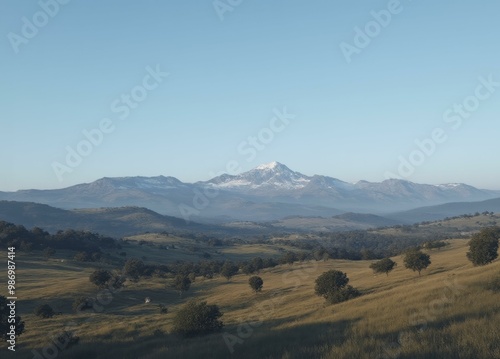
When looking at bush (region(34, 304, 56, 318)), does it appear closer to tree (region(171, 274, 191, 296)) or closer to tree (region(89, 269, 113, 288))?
tree (region(89, 269, 113, 288))

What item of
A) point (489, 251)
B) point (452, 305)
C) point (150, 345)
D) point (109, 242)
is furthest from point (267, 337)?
point (109, 242)

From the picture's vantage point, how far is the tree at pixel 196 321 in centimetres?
2492

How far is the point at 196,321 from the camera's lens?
2533 cm

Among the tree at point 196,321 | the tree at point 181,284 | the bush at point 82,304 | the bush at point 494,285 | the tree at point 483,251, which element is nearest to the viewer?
the bush at point 494,285

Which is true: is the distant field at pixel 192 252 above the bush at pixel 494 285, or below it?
below

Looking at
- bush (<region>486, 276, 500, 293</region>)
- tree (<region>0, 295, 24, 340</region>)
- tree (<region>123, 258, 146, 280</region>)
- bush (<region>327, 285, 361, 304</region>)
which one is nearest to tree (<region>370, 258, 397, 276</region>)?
bush (<region>327, 285, 361, 304</region>)

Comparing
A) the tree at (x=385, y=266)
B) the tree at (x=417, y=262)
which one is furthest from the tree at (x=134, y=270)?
the tree at (x=417, y=262)

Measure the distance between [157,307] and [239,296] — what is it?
13460mm

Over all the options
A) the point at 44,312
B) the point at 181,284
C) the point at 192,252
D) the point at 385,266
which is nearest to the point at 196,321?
the point at 44,312

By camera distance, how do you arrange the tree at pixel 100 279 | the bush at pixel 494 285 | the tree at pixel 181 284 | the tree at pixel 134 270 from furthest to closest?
the tree at pixel 134 270, the tree at pixel 181 284, the tree at pixel 100 279, the bush at pixel 494 285

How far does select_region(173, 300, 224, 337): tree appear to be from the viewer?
24.9 meters

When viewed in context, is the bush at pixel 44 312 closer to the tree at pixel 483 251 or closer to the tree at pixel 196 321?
the tree at pixel 196 321

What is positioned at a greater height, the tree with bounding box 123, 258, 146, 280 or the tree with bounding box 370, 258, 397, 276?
the tree with bounding box 370, 258, 397, 276

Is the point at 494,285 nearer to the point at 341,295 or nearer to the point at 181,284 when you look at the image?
the point at 341,295
